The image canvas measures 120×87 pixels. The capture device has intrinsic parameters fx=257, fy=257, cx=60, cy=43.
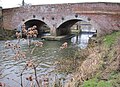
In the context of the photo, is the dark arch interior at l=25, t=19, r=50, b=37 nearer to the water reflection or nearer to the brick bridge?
the brick bridge

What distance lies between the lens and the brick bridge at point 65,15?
76.6 ft

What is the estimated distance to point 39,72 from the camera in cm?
1178

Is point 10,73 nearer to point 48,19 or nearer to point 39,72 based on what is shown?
point 39,72

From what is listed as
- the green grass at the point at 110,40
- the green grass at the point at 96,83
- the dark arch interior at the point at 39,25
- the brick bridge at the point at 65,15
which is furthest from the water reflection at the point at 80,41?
the green grass at the point at 96,83

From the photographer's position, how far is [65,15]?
25.4 meters

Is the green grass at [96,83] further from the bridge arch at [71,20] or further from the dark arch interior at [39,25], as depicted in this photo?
the dark arch interior at [39,25]

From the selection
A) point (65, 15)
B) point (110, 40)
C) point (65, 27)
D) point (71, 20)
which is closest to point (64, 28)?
point (65, 27)

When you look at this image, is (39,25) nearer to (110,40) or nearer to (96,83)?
(110,40)

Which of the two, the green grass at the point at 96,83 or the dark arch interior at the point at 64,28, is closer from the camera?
the green grass at the point at 96,83

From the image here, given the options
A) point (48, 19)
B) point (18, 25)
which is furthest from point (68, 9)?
point (18, 25)

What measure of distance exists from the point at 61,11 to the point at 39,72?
47.5 ft

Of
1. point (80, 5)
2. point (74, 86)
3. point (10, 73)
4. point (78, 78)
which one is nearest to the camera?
point (74, 86)

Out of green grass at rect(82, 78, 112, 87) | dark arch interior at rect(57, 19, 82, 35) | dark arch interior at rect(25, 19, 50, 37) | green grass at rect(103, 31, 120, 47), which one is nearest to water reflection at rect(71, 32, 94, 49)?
dark arch interior at rect(57, 19, 82, 35)

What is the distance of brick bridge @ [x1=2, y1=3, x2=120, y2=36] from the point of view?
2336cm
